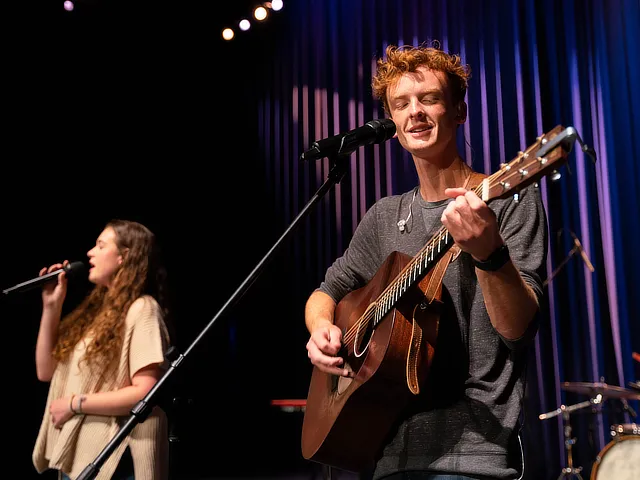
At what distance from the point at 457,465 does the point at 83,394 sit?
2038mm

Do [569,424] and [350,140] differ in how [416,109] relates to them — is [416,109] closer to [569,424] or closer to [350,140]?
[350,140]

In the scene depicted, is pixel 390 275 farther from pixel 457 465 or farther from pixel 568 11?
pixel 568 11

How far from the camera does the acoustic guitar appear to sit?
138cm

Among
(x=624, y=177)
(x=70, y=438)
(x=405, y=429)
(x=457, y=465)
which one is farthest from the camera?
(x=624, y=177)

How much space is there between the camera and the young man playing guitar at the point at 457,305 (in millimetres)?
1414

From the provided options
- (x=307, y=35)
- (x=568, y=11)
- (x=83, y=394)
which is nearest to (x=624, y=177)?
(x=568, y=11)

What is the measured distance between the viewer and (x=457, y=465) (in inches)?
59.5

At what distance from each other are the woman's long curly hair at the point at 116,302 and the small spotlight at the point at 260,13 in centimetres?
334

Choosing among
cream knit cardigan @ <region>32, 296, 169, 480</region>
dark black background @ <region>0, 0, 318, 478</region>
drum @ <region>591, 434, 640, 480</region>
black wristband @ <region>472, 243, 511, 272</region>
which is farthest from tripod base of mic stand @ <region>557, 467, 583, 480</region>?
black wristband @ <region>472, 243, 511, 272</region>

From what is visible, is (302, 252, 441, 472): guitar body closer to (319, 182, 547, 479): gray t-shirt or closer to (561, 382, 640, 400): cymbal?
(319, 182, 547, 479): gray t-shirt

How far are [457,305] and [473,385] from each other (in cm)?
20

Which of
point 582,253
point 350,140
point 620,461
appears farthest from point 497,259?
point 582,253

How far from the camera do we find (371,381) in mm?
1598

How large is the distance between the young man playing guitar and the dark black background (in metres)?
3.67
